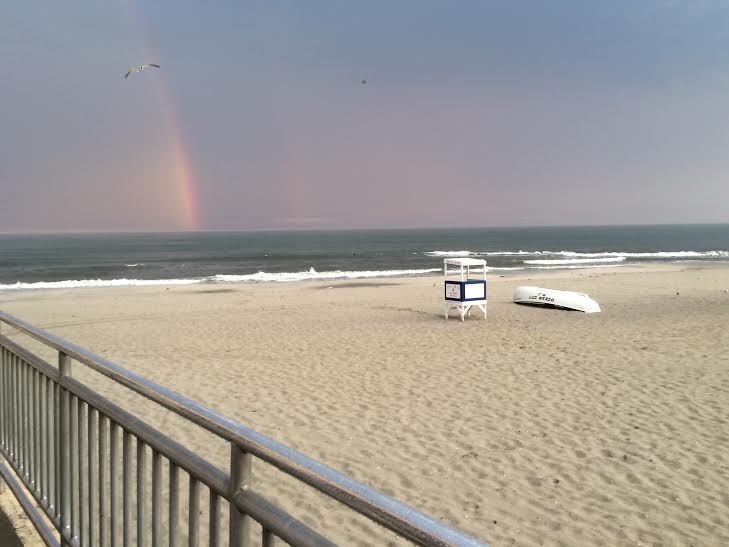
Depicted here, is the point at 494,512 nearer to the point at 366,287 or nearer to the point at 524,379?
the point at 524,379

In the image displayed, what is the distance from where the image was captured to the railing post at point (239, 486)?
5.11 feet

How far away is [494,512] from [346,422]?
265 centimetres

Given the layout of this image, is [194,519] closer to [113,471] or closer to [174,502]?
[174,502]

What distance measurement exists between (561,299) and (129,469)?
1654cm

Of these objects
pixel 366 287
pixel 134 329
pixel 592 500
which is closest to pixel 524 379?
pixel 592 500

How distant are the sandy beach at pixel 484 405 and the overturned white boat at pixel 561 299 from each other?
0.46 metres

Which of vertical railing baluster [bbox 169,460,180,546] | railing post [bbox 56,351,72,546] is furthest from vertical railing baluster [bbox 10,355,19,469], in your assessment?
vertical railing baluster [bbox 169,460,180,546]

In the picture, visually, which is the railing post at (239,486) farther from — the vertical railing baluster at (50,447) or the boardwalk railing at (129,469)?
the vertical railing baluster at (50,447)

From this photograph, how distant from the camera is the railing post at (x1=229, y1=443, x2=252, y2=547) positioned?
1.56 metres

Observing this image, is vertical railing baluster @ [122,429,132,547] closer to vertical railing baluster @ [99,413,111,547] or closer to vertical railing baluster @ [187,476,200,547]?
vertical railing baluster @ [99,413,111,547]

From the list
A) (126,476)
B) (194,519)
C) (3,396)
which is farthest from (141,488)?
(3,396)

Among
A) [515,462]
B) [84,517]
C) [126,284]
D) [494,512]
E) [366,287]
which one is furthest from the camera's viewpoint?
[126,284]

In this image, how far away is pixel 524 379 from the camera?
9.12 meters

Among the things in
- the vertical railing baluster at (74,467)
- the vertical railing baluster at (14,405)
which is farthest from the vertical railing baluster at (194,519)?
the vertical railing baluster at (14,405)
